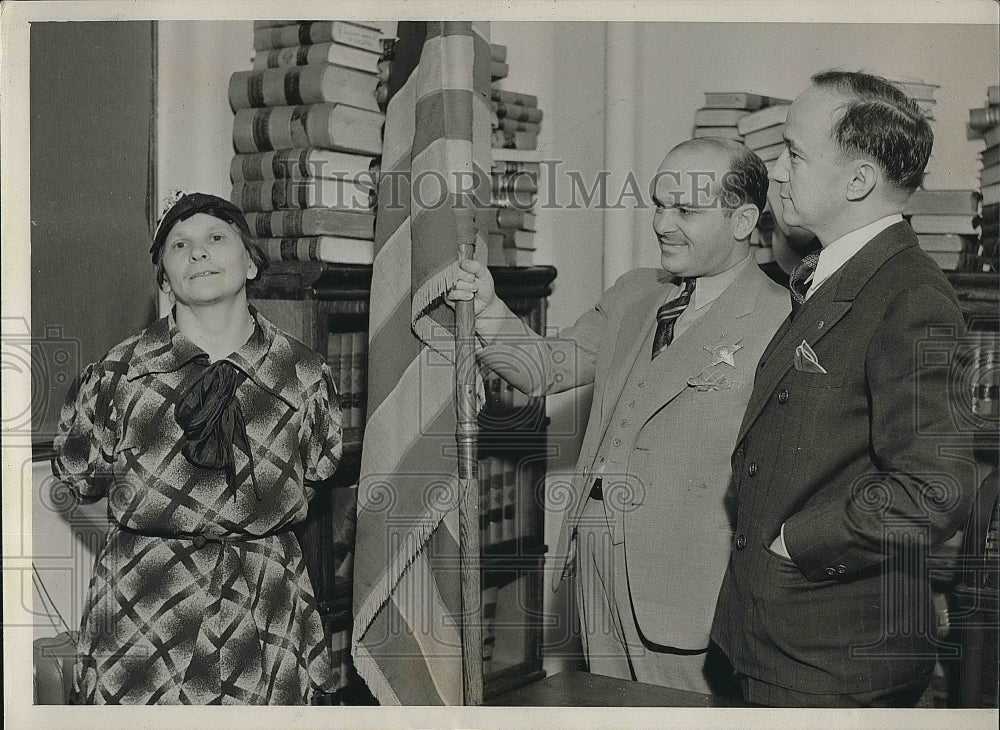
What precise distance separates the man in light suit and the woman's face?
1.73ft

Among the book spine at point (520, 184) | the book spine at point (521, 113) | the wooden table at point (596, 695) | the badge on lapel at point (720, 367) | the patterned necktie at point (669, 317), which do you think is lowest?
the wooden table at point (596, 695)

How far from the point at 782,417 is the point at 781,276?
0.33 metres

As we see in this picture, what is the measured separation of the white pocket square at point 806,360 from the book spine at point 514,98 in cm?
80

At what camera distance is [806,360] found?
7.02 ft

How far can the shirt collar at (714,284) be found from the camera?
225 centimetres

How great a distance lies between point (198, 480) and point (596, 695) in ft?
3.33

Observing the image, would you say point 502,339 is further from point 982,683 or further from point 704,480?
point 982,683

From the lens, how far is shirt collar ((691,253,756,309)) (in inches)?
88.4

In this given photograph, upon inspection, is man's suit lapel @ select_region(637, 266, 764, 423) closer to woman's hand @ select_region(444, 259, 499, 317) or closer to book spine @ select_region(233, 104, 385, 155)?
woman's hand @ select_region(444, 259, 499, 317)

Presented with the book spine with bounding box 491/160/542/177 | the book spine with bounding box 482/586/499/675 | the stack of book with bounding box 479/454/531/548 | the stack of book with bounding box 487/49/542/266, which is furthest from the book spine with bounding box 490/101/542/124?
the book spine with bounding box 482/586/499/675

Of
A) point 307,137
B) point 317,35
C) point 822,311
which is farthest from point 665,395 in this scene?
point 317,35

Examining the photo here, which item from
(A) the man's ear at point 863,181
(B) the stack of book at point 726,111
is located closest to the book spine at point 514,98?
(B) the stack of book at point 726,111

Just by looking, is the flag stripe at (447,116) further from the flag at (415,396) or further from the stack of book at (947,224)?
the stack of book at (947,224)

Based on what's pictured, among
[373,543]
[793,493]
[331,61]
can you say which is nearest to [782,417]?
[793,493]
